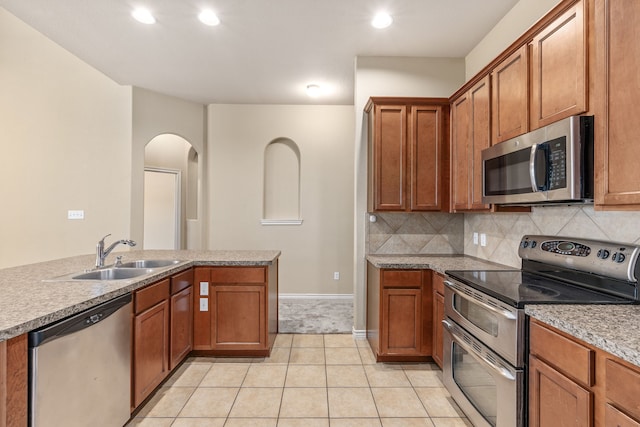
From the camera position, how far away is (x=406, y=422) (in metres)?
2.07

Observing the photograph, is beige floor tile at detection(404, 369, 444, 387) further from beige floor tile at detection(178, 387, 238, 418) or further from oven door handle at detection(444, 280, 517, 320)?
beige floor tile at detection(178, 387, 238, 418)

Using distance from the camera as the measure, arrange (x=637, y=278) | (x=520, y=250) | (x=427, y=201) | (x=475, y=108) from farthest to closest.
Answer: (x=427, y=201)
(x=475, y=108)
(x=520, y=250)
(x=637, y=278)

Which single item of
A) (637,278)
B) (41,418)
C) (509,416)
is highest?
(637,278)

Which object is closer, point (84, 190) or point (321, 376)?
point (321, 376)

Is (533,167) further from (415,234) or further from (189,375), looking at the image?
(189,375)

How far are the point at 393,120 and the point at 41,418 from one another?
301 centimetres

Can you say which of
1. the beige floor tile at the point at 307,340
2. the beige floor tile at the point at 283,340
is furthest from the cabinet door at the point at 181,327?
the beige floor tile at the point at 307,340

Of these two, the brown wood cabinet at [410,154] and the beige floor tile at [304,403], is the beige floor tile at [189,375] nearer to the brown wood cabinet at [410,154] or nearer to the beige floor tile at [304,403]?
the beige floor tile at [304,403]

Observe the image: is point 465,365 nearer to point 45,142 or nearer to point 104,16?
point 104,16

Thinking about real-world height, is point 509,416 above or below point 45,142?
below

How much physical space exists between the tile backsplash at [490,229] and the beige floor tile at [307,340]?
1.06 meters

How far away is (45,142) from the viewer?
13.5 feet

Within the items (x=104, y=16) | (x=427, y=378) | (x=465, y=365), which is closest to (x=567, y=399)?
(x=465, y=365)

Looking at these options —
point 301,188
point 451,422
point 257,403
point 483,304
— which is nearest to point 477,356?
point 483,304
